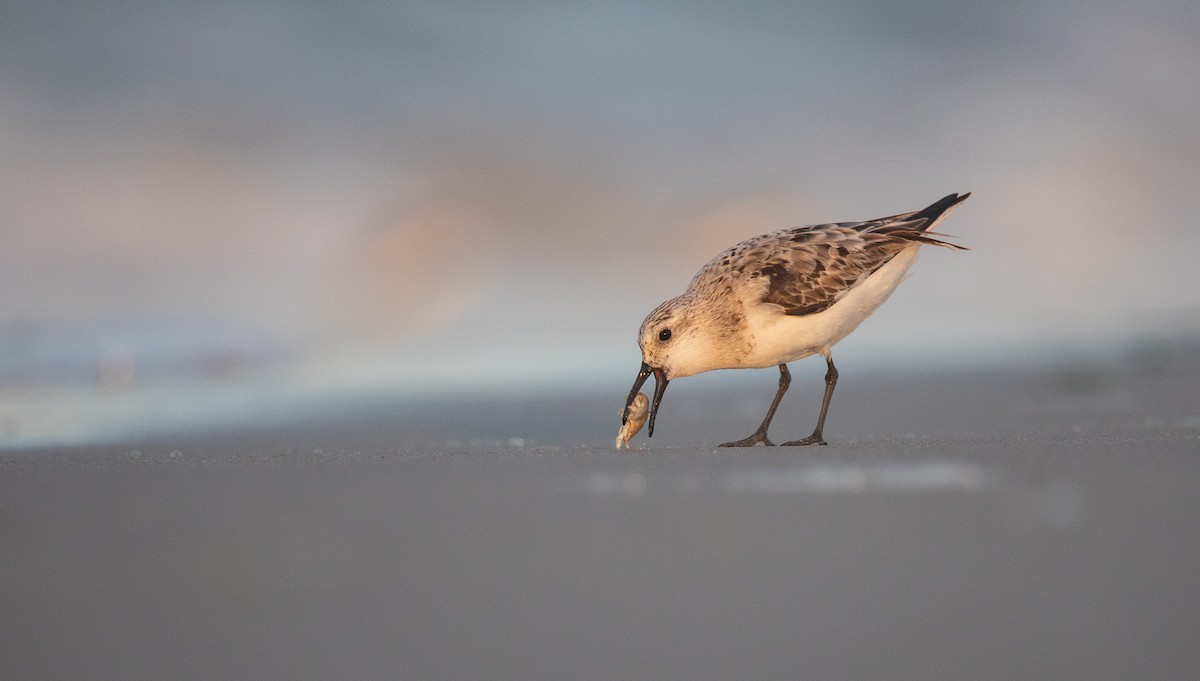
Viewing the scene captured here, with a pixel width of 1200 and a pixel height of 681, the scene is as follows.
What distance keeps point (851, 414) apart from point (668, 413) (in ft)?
6.65

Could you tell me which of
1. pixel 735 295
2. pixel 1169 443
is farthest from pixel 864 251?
pixel 1169 443

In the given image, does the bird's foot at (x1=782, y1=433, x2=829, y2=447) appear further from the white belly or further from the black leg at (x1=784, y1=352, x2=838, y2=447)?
the white belly

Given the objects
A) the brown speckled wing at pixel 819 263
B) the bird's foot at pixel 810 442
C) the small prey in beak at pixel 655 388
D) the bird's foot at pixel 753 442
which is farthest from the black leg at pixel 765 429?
the brown speckled wing at pixel 819 263

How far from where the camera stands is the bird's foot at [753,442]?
7719 mm

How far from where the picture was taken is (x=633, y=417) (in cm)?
795

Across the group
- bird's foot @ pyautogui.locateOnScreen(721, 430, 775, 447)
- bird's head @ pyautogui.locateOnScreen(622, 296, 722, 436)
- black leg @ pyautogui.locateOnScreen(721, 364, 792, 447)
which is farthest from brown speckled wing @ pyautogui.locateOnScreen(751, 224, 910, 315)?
bird's foot @ pyautogui.locateOnScreen(721, 430, 775, 447)

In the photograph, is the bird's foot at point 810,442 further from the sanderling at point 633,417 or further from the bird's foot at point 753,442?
the sanderling at point 633,417

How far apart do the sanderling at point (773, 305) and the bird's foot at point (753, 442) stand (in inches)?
0.4

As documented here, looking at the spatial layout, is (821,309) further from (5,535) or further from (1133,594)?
(5,535)

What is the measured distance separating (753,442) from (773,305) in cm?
105

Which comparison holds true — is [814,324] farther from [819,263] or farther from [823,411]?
[823,411]

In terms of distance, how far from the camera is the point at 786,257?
7.84 m

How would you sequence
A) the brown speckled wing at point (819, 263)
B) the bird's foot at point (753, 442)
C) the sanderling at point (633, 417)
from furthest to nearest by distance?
the sanderling at point (633, 417) → the bird's foot at point (753, 442) → the brown speckled wing at point (819, 263)

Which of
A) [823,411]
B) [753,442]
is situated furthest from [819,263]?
[753,442]
